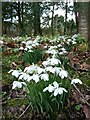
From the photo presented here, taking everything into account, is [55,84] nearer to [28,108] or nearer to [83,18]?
[28,108]

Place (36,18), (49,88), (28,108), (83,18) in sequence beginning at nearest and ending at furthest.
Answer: (49,88), (28,108), (83,18), (36,18)

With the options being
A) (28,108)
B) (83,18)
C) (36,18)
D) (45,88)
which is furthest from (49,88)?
(36,18)

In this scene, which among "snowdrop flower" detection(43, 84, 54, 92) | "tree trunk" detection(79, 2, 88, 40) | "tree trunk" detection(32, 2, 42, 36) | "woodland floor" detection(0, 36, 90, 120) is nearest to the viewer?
"snowdrop flower" detection(43, 84, 54, 92)

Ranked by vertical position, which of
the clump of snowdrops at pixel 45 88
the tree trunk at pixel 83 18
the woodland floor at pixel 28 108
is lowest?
the woodland floor at pixel 28 108

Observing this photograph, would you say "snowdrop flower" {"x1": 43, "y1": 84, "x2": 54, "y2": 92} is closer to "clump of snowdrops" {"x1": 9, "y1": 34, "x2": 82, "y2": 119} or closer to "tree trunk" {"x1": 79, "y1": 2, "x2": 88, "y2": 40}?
"clump of snowdrops" {"x1": 9, "y1": 34, "x2": 82, "y2": 119}

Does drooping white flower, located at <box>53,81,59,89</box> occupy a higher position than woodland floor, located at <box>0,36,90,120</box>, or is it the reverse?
drooping white flower, located at <box>53,81,59,89</box>

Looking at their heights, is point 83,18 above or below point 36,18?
below

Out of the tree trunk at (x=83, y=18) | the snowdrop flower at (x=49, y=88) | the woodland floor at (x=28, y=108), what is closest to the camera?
the snowdrop flower at (x=49, y=88)

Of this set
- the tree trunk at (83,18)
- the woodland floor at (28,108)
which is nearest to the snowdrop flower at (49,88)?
the woodland floor at (28,108)

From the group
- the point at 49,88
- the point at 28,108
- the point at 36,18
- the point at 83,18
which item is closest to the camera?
the point at 49,88

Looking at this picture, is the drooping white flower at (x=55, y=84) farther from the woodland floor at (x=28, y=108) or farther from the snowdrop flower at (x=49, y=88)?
the woodland floor at (x=28, y=108)

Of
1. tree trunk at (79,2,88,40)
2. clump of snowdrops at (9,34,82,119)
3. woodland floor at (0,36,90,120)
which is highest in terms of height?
tree trunk at (79,2,88,40)

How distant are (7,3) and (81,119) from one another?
6060 millimetres

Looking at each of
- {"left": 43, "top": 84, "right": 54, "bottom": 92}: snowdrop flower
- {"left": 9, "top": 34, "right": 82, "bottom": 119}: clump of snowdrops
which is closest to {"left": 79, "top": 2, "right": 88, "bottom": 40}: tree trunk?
{"left": 9, "top": 34, "right": 82, "bottom": 119}: clump of snowdrops
